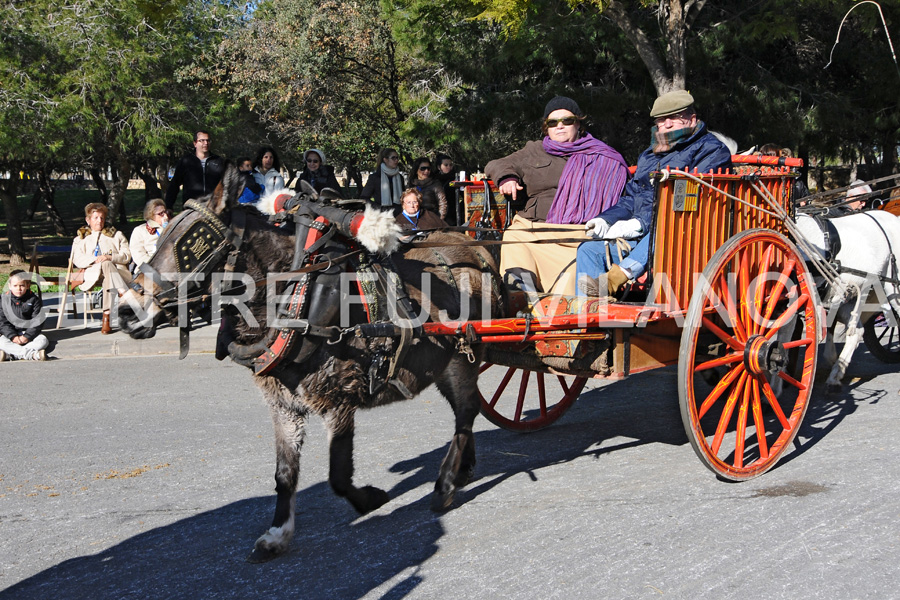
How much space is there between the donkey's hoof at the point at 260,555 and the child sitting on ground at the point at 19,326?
6.74 m

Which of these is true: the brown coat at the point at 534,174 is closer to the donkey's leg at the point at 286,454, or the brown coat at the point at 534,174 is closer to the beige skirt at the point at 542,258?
the beige skirt at the point at 542,258

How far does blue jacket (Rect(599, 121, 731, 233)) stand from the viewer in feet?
17.0

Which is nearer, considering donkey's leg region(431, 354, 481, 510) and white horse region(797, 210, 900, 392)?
donkey's leg region(431, 354, 481, 510)

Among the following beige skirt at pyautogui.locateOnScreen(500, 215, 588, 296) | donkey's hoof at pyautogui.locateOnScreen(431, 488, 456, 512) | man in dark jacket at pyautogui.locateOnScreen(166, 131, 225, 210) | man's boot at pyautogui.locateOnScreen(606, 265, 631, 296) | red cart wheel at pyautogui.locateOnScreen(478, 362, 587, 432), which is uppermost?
man in dark jacket at pyautogui.locateOnScreen(166, 131, 225, 210)

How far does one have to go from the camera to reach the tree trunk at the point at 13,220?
67.9ft

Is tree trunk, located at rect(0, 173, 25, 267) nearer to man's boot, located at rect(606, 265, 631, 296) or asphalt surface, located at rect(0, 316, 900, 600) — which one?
asphalt surface, located at rect(0, 316, 900, 600)

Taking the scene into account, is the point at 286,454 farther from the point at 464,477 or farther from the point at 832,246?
the point at 832,246

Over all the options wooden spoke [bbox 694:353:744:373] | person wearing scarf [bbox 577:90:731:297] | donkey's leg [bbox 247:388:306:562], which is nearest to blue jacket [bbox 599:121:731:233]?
person wearing scarf [bbox 577:90:731:297]

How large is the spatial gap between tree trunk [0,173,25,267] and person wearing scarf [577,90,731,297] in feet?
61.4

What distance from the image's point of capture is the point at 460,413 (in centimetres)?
514

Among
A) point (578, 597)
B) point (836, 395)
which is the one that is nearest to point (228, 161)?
point (578, 597)

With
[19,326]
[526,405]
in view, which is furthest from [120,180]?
[526,405]

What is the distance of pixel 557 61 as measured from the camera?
14.3 m

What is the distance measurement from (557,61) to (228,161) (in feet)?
37.6
